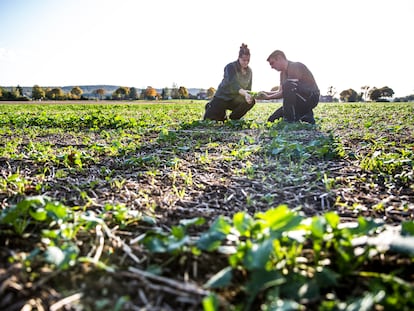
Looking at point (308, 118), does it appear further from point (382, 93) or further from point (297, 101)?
point (382, 93)

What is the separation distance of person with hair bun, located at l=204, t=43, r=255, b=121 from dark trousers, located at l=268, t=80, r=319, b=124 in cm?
78

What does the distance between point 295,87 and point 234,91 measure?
4.39 feet

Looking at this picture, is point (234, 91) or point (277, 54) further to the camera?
point (234, 91)

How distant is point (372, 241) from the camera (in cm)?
118

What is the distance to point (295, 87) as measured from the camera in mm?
6105

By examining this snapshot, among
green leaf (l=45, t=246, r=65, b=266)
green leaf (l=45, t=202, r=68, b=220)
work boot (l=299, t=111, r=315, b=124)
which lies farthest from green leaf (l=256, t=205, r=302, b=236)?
work boot (l=299, t=111, r=315, b=124)

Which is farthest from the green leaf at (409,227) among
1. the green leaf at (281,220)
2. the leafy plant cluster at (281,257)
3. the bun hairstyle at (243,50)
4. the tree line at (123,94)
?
the tree line at (123,94)

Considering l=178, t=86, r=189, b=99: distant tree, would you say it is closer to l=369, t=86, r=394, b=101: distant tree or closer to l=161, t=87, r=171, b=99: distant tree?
l=161, t=87, r=171, b=99: distant tree

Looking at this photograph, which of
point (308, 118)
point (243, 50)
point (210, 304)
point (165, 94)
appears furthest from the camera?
point (165, 94)

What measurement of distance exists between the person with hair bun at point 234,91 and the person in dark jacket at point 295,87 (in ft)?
1.72

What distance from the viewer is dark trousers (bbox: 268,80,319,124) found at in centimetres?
611

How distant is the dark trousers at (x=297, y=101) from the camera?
6.11m

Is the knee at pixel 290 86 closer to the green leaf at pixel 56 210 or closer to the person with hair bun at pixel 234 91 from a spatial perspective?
the person with hair bun at pixel 234 91

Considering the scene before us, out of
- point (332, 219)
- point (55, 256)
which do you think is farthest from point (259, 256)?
point (55, 256)
